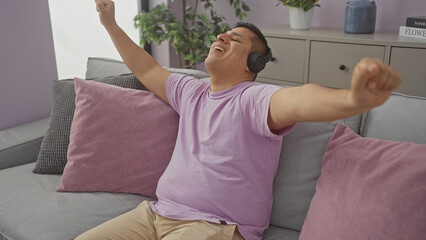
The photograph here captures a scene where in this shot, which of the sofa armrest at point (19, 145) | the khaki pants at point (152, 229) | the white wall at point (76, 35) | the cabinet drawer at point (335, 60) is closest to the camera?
the khaki pants at point (152, 229)

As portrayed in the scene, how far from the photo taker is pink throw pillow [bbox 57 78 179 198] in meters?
1.65

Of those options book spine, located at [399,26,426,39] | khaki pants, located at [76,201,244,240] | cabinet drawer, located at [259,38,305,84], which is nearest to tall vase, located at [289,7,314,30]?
cabinet drawer, located at [259,38,305,84]

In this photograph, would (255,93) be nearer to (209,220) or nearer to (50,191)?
(209,220)

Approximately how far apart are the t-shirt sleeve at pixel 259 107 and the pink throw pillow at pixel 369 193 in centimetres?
23

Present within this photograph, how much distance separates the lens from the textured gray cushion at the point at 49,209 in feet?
4.78

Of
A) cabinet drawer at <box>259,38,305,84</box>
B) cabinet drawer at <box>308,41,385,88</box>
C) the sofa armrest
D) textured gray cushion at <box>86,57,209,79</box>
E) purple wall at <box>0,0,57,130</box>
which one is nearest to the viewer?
the sofa armrest

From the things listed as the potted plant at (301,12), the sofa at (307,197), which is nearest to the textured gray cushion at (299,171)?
the sofa at (307,197)

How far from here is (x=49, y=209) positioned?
1543 millimetres

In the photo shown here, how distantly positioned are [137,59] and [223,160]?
2.04ft

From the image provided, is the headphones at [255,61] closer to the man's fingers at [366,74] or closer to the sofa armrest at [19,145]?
the man's fingers at [366,74]

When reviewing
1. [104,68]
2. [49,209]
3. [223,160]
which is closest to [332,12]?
[104,68]

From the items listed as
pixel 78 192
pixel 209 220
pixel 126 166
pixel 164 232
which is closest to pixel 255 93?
pixel 209 220

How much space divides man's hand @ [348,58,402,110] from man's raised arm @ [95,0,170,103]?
0.94 m

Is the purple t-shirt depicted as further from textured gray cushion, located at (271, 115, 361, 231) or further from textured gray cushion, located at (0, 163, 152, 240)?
textured gray cushion, located at (0, 163, 152, 240)
